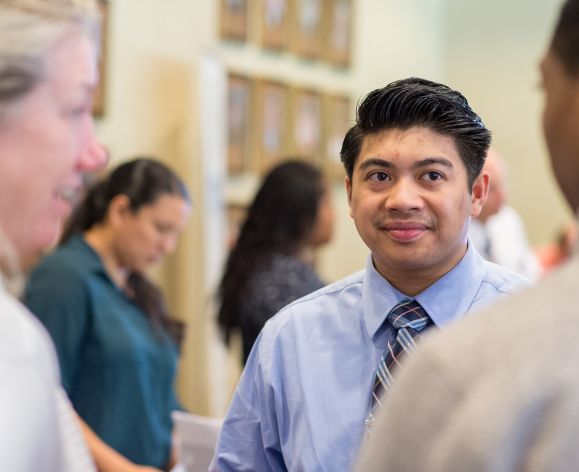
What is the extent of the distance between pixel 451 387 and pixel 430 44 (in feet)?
22.6

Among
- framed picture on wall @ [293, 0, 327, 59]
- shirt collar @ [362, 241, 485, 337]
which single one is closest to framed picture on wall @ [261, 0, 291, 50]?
framed picture on wall @ [293, 0, 327, 59]

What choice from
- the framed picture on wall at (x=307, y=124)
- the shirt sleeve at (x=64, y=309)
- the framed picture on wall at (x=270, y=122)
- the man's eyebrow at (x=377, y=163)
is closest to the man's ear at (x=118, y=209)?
the shirt sleeve at (x=64, y=309)

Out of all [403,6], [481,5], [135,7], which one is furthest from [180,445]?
[481,5]

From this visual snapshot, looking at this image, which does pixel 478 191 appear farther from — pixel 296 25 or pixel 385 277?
pixel 296 25

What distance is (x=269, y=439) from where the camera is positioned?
1733 millimetres

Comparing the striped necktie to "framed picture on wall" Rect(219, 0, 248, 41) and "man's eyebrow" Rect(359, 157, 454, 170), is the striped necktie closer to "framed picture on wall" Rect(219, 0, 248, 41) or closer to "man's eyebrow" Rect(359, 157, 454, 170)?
"man's eyebrow" Rect(359, 157, 454, 170)

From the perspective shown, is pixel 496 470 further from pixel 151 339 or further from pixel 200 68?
pixel 200 68

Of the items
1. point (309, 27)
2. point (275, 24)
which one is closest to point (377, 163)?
point (275, 24)

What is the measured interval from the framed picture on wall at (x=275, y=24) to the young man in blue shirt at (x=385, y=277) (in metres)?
4.00

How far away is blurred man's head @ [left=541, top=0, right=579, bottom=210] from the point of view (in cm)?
92

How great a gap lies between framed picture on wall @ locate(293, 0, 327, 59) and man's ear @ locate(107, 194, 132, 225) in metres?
3.10

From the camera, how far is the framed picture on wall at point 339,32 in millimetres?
6266

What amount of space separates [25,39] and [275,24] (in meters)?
4.78

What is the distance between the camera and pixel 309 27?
610cm
